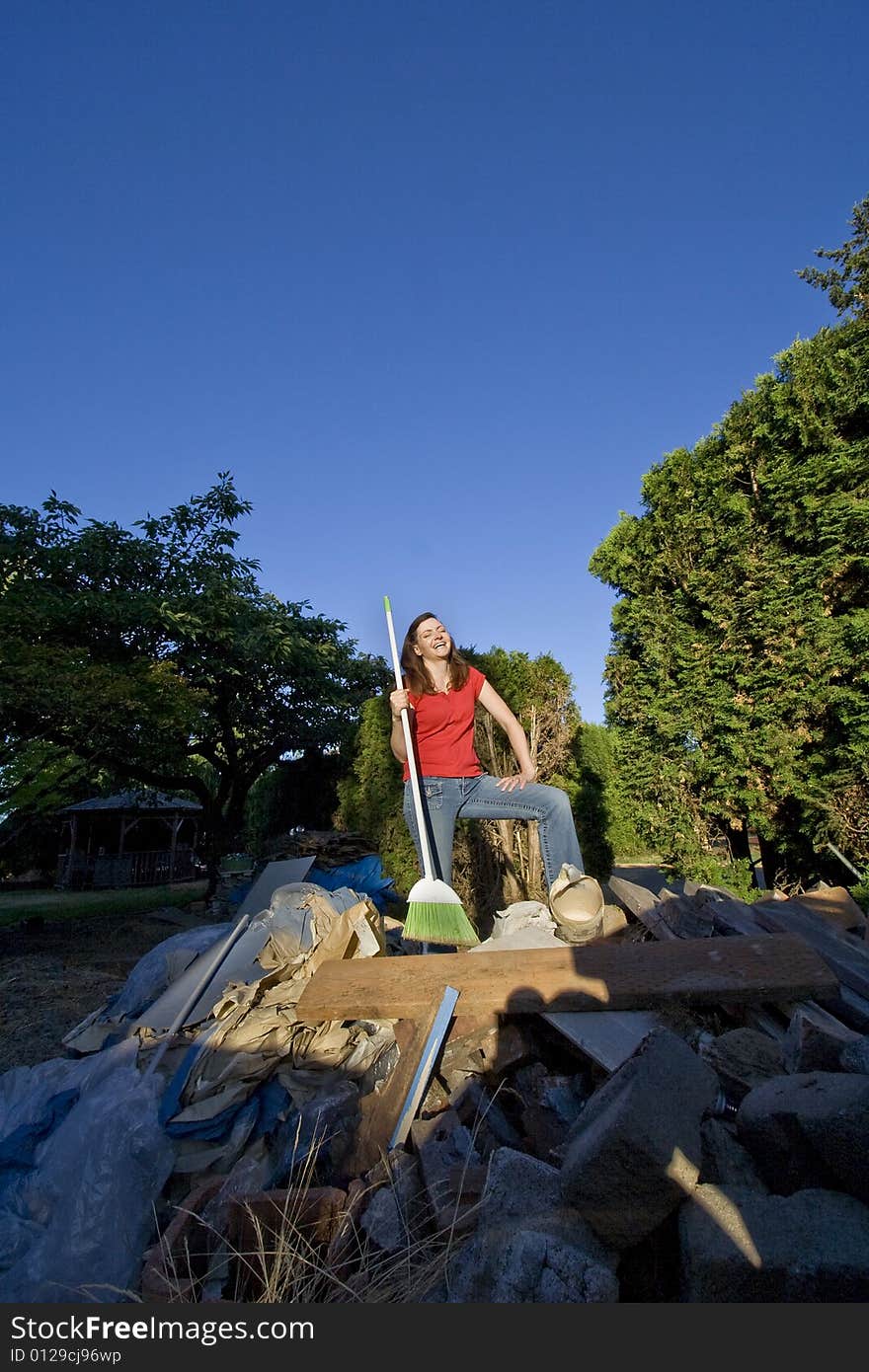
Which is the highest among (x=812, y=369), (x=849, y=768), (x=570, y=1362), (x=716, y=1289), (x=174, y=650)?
(x=812, y=369)


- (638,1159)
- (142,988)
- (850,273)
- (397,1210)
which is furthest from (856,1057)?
(850,273)

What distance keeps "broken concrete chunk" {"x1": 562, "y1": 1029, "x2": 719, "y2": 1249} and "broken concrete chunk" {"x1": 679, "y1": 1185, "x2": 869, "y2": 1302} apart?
2.7 inches

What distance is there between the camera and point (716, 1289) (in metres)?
1.25

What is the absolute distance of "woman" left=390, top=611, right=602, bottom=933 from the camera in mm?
3383

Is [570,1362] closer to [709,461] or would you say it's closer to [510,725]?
[510,725]

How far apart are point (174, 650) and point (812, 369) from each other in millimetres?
8508

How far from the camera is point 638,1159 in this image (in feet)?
4.38

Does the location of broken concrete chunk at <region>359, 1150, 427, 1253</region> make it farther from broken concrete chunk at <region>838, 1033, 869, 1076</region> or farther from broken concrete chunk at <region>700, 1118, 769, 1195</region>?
broken concrete chunk at <region>838, 1033, 869, 1076</region>

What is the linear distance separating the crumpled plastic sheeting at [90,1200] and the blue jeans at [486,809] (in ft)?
5.40

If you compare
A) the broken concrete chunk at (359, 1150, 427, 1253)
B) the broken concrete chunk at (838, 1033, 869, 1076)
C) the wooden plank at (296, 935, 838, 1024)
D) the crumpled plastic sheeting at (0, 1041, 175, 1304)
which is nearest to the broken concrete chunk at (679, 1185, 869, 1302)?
the broken concrete chunk at (838, 1033, 869, 1076)

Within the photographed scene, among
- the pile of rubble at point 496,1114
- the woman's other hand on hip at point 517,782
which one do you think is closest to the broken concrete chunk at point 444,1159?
the pile of rubble at point 496,1114

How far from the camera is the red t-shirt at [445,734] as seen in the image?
11.9ft

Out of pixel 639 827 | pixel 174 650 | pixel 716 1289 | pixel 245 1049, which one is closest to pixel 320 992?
pixel 245 1049

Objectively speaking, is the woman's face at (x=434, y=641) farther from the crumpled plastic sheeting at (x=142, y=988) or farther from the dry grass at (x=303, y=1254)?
the dry grass at (x=303, y=1254)
